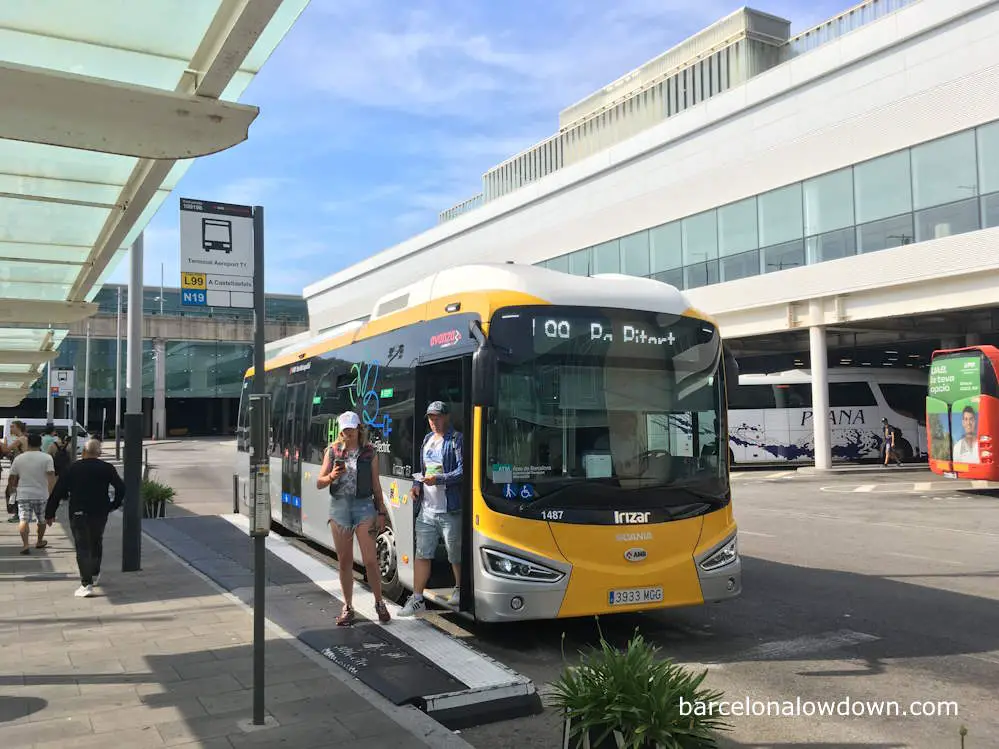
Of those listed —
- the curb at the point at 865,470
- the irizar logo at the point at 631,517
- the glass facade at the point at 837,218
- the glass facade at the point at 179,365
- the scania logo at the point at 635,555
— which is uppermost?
the glass facade at the point at 837,218

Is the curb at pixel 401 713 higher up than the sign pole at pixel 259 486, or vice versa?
the sign pole at pixel 259 486

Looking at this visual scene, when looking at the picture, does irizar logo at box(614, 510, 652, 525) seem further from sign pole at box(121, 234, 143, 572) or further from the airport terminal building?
the airport terminal building

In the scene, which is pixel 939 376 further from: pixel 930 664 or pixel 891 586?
pixel 930 664

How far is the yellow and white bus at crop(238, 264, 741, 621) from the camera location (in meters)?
6.79

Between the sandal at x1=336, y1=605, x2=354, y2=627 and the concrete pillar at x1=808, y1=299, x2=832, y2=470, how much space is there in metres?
24.3

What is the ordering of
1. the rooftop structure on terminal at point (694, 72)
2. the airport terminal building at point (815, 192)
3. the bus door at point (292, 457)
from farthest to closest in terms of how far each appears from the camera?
the rooftop structure on terminal at point (694, 72) → the airport terminal building at point (815, 192) → the bus door at point (292, 457)

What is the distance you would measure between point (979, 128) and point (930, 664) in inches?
847

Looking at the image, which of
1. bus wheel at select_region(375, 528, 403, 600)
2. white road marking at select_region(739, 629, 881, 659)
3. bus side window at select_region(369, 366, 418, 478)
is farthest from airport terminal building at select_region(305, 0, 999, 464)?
bus wheel at select_region(375, 528, 403, 600)

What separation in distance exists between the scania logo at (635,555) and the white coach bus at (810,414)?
2565 centimetres

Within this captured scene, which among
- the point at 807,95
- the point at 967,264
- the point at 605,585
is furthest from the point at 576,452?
the point at 807,95

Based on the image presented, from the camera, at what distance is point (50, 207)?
8070 millimetres

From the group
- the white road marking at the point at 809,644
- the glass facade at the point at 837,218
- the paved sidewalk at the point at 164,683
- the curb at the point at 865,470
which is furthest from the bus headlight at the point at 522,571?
the curb at the point at 865,470

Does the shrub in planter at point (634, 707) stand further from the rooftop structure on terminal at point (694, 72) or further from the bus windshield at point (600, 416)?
the rooftop structure on terminal at point (694, 72)

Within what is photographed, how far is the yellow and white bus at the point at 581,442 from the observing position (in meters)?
6.79
